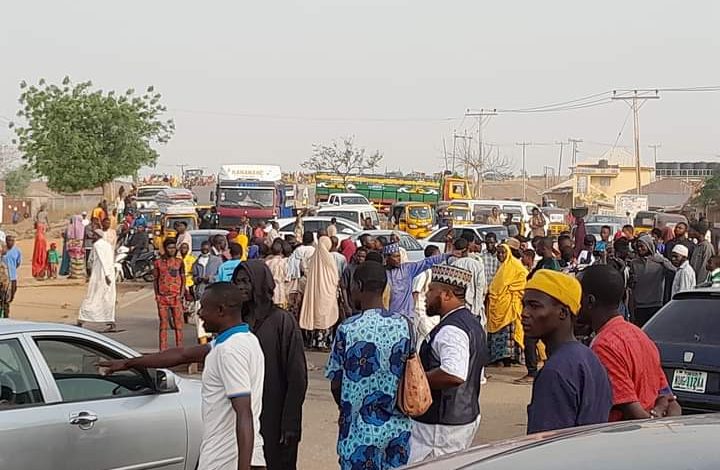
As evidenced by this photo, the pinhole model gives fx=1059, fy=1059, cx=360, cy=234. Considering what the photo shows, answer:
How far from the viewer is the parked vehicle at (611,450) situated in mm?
2514

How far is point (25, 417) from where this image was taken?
19.5 ft

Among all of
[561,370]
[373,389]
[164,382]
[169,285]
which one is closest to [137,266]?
[169,285]

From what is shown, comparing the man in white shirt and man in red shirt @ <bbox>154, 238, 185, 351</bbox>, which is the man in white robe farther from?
the man in white shirt

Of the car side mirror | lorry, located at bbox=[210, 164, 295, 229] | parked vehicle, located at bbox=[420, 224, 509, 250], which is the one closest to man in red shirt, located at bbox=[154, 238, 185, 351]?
the car side mirror

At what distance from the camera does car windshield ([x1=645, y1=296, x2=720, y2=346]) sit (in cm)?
835

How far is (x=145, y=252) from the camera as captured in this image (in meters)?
28.6

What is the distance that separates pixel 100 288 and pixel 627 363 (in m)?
12.8

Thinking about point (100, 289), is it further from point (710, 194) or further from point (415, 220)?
point (710, 194)

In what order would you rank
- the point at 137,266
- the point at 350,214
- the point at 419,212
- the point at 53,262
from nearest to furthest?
1. the point at 137,266
2. the point at 53,262
3. the point at 350,214
4. the point at 419,212

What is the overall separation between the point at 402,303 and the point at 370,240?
3.54 metres

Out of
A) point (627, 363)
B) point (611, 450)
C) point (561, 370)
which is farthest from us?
point (627, 363)

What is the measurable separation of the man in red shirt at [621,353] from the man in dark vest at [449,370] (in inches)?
23.8

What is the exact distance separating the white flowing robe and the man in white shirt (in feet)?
37.4

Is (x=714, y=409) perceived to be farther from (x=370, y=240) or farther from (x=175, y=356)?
(x=370, y=240)
